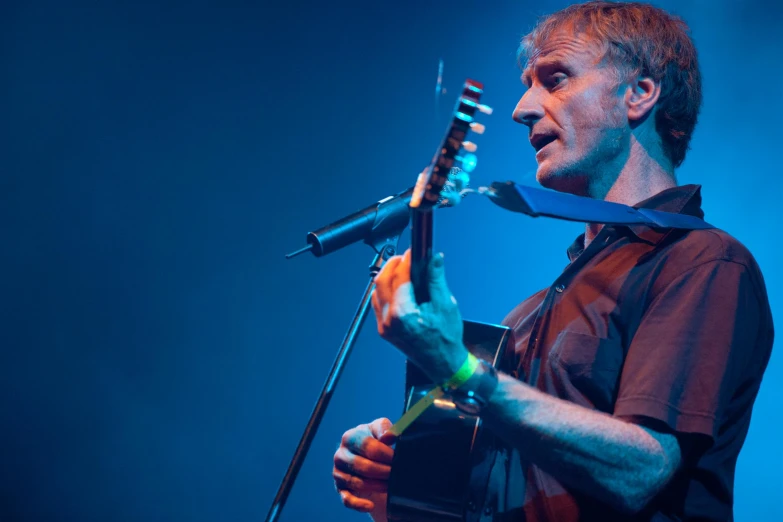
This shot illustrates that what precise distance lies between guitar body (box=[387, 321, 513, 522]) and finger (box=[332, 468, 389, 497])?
5.4 inches

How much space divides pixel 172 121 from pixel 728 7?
3.47 meters

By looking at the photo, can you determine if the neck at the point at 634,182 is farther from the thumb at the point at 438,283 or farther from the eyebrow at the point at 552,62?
the thumb at the point at 438,283

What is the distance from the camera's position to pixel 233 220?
13.0ft

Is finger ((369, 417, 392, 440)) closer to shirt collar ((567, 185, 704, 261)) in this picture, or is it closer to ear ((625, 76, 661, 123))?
shirt collar ((567, 185, 704, 261))

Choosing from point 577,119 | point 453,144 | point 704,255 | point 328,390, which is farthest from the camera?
point 577,119

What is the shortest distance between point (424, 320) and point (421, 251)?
0.13m

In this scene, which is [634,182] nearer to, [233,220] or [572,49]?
[572,49]

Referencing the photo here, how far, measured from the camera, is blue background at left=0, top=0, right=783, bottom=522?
367cm

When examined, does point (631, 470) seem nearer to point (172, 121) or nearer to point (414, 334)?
point (414, 334)

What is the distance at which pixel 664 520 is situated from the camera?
141 cm

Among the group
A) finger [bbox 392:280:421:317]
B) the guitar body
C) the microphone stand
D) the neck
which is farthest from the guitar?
the neck

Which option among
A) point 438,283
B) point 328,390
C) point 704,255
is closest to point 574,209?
point 704,255

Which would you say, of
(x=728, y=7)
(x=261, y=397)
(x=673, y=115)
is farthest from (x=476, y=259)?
(x=728, y=7)

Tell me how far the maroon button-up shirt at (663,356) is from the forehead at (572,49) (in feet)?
2.30
